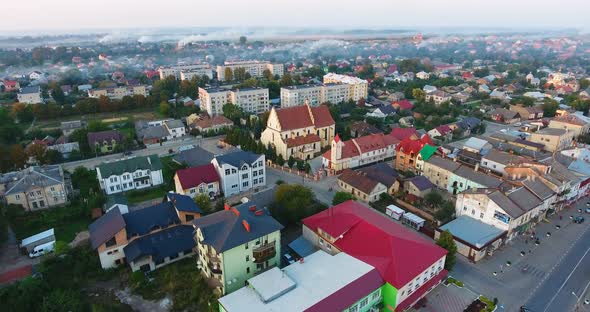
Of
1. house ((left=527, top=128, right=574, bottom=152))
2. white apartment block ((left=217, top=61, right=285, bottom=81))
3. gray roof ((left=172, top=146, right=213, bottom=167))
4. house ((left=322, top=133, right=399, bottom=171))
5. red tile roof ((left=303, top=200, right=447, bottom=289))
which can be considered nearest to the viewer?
red tile roof ((left=303, top=200, right=447, bottom=289))

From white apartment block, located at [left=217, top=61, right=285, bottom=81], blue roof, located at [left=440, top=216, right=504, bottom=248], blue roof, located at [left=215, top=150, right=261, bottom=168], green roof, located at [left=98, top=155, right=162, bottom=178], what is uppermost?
white apartment block, located at [left=217, top=61, right=285, bottom=81]

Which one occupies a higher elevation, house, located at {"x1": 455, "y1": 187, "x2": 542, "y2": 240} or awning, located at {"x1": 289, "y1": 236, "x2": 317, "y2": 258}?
house, located at {"x1": 455, "y1": 187, "x2": 542, "y2": 240}

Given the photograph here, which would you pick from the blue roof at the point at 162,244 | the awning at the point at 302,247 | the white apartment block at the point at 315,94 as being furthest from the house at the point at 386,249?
the white apartment block at the point at 315,94

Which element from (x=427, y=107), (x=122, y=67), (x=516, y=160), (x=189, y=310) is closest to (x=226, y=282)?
(x=189, y=310)

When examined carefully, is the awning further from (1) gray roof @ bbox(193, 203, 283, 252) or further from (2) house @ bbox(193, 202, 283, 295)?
(1) gray roof @ bbox(193, 203, 283, 252)

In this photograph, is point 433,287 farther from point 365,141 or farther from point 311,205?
point 365,141

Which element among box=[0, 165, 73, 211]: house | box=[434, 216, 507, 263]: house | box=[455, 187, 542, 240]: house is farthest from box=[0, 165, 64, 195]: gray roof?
box=[455, 187, 542, 240]: house
